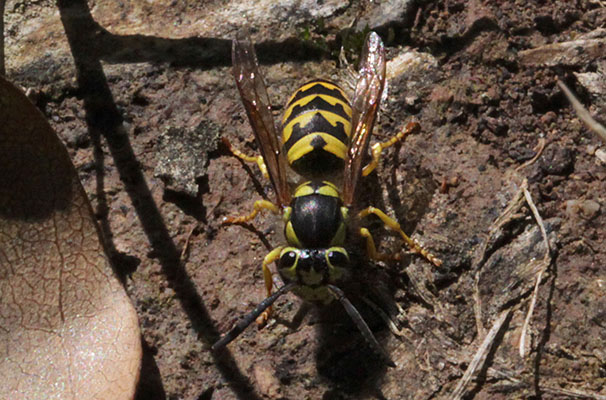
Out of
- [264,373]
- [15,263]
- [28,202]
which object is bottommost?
[264,373]

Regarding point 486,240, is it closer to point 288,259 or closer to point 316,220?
point 316,220

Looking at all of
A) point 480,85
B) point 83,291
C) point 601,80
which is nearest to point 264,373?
point 83,291

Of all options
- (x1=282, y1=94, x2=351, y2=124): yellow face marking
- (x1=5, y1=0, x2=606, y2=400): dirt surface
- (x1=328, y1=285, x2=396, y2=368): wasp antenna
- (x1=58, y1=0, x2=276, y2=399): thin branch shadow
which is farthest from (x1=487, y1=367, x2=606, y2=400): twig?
(x1=282, y1=94, x2=351, y2=124): yellow face marking

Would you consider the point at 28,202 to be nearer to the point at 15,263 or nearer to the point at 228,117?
the point at 15,263

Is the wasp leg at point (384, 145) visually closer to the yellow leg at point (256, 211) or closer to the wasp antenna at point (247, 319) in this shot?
the yellow leg at point (256, 211)

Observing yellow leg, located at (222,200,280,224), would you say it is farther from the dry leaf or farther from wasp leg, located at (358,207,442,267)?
the dry leaf
